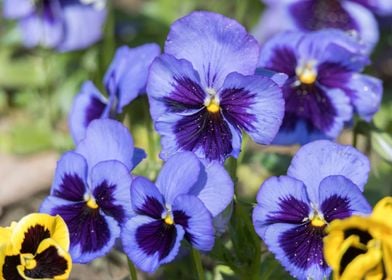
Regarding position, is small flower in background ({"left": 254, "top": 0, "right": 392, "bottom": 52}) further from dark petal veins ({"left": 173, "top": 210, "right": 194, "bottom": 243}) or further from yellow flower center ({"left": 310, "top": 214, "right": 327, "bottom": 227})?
dark petal veins ({"left": 173, "top": 210, "right": 194, "bottom": 243})

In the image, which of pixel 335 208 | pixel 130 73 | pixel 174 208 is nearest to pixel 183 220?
pixel 174 208

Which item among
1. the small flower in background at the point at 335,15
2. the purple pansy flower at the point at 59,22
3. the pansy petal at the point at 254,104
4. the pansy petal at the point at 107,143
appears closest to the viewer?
the pansy petal at the point at 254,104

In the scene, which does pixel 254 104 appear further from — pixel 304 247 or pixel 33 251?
pixel 33 251

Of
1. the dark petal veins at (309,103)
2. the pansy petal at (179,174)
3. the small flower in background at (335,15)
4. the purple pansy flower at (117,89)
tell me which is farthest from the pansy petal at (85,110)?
the small flower in background at (335,15)

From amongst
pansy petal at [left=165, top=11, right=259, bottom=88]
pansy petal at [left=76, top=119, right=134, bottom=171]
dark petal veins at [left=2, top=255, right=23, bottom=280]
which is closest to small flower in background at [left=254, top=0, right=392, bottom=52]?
pansy petal at [left=165, top=11, right=259, bottom=88]

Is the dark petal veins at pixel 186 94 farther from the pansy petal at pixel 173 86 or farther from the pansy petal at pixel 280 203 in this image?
the pansy petal at pixel 280 203

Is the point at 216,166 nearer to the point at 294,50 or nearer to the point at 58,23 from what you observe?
the point at 294,50
